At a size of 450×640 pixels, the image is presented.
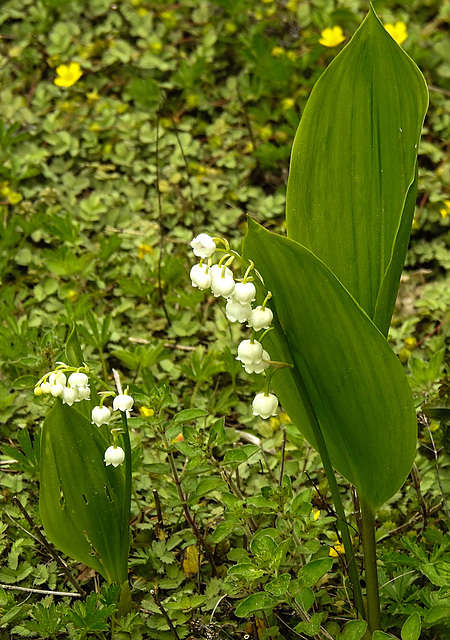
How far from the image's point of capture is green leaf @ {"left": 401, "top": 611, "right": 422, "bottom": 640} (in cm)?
129

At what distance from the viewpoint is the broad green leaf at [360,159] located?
4.36 feet

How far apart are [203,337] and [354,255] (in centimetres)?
125

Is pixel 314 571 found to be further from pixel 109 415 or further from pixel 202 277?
pixel 202 277

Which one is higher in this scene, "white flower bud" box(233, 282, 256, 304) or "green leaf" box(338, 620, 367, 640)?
→ "white flower bud" box(233, 282, 256, 304)

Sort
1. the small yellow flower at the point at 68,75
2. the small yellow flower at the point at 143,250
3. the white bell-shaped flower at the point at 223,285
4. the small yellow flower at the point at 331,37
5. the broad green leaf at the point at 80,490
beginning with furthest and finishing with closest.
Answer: the small yellow flower at the point at 68,75, the small yellow flower at the point at 331,37, the small yellow flower at the point at 143,250, the broad green leaf at the point at 80,490, the white bell-shaped flower at the point at 223,285

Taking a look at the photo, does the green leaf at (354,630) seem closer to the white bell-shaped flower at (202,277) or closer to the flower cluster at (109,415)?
the flower cluster at (109,415)

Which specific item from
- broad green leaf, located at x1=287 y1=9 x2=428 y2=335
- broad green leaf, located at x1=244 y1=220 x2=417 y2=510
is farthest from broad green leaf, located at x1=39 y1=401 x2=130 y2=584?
broad green leaf, located at x1=287 y1=9 x2=428 y2=335

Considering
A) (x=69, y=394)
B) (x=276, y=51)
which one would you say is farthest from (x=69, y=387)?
(x=276, y=51)

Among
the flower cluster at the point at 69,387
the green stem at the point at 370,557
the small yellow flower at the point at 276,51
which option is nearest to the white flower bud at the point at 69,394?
the flower cluster at the point at 69,387

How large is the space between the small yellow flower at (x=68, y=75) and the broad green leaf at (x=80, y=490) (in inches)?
92.0

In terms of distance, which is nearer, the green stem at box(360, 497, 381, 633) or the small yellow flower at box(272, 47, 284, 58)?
the green stem at box(360, 497, 381, 633)

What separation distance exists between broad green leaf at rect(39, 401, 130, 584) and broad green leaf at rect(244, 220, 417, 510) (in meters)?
0.42

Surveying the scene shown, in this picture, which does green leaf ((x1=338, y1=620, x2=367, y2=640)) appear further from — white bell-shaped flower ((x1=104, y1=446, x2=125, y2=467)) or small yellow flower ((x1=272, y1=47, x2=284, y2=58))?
small yellow flower ((x1=272, y1=47, x2=284, y2=58))

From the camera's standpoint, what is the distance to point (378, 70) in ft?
4.40
